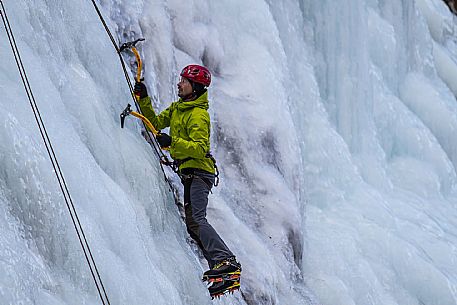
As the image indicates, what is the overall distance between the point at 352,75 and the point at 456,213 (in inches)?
69.6

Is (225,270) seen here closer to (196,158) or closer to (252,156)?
(196,158)

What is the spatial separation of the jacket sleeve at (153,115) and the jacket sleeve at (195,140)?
0.83 ft

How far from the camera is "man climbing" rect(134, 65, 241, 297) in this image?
170 inches

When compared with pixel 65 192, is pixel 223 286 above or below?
below

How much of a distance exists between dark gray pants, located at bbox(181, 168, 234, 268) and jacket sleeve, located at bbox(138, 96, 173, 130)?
1.05ft

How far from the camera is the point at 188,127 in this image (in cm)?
450

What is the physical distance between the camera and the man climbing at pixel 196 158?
432 cm

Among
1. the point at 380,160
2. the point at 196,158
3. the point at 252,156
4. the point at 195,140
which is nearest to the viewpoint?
the point at 195,140

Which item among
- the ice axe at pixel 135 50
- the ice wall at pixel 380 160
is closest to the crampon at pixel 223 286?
the ice axe at pixel 135 50

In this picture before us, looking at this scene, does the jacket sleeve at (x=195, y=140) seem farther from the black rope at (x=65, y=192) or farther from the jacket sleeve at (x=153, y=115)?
the black rope at (x=65, y=192)

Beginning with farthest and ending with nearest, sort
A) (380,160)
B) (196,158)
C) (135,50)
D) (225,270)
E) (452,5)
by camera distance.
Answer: (452,5) → (380,160) → (135,50) → (196,158) → (225,270)

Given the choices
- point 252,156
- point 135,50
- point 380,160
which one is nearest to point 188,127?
point 135,50

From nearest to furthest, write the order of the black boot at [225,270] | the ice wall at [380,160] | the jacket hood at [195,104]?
the black boot at [225,270] < the jacket hood at [195,104] < the ice wall at [380,160]

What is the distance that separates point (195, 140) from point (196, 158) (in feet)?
0.49
